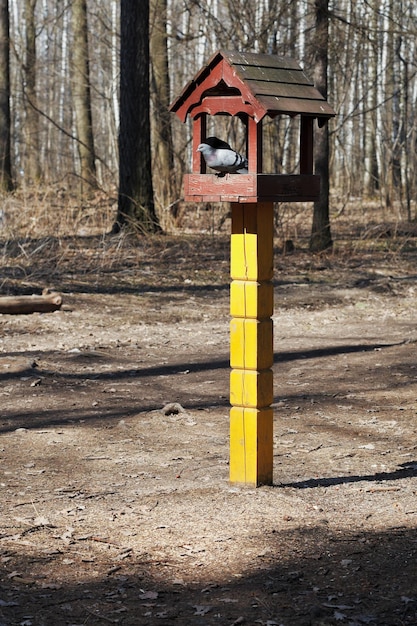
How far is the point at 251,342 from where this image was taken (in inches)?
192

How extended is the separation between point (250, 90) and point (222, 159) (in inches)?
14.3

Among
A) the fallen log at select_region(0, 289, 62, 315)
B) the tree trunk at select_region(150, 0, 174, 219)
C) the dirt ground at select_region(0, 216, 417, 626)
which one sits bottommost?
the dirt ground at select_region(0, 216, 417, 626)

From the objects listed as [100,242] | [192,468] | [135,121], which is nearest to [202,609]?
[192,468]

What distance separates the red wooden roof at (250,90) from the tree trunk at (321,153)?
31.7ft

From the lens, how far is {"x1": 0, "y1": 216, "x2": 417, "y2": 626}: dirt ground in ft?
12.6

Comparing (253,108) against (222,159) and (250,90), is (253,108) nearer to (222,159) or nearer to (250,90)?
(250,90)

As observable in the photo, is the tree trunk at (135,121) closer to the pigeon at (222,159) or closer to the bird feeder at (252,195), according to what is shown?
the bird feeder at (252,195)

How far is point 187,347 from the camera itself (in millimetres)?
9430

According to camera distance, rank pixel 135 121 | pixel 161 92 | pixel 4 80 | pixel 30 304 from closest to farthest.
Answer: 1. pixel 30 304
2. pixel 135 121
3. pixel 161 92
4. pixel 4 80

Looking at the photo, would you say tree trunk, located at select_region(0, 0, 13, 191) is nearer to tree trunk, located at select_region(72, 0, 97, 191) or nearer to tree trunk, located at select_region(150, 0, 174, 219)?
tree trunk, located at select_region(72, 0, 97, 191)

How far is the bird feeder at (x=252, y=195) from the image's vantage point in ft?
15.4

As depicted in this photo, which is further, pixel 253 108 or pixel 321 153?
pixel 321 153

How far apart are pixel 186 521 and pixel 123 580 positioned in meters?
0.67

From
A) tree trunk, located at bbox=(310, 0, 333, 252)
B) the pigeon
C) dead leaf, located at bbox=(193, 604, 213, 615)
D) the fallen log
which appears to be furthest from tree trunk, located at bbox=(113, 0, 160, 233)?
dead leaf, located at bbox=(193, 604, 213, 615)
